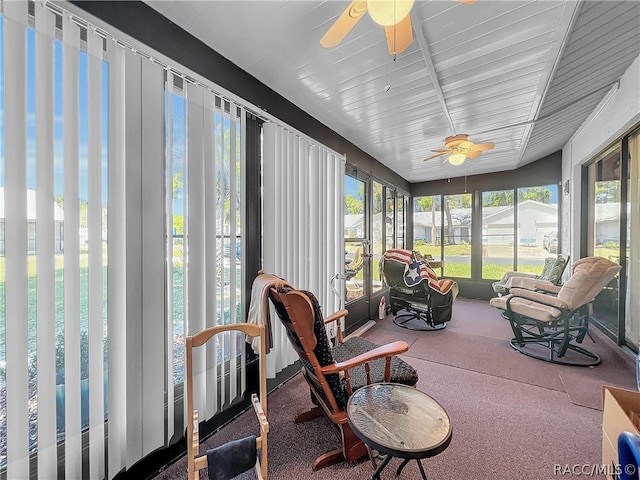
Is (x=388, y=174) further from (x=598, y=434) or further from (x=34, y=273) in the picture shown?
(x=34, y=273)

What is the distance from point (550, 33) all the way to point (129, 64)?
2568 mm

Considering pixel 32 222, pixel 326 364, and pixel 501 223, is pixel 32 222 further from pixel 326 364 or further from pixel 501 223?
pixel 501 223


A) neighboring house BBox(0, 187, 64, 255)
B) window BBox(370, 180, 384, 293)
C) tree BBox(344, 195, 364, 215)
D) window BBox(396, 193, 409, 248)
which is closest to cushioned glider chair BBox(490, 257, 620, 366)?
window BBox(370, 180, 384, 293)

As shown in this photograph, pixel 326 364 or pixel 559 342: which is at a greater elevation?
pixel 326 364

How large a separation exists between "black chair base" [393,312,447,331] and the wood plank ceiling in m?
2.67

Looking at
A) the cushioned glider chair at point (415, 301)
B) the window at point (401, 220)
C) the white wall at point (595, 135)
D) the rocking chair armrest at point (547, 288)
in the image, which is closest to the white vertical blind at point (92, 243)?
the cushioned glider chair at point (415, 301)

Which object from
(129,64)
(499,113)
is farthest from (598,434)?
(129,64)

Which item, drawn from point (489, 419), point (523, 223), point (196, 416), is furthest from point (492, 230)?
point (196, 416)

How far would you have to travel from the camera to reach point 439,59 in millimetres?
2018

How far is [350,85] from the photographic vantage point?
2.32m

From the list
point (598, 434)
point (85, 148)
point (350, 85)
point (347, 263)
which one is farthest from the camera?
point (347, 263)

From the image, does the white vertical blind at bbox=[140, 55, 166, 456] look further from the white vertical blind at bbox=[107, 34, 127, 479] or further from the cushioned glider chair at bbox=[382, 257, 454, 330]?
the cushioned glider chair at bbox=[382, 257, 454, 330]

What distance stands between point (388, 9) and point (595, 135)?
149 inches

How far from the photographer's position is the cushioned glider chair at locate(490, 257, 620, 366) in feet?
8.92
